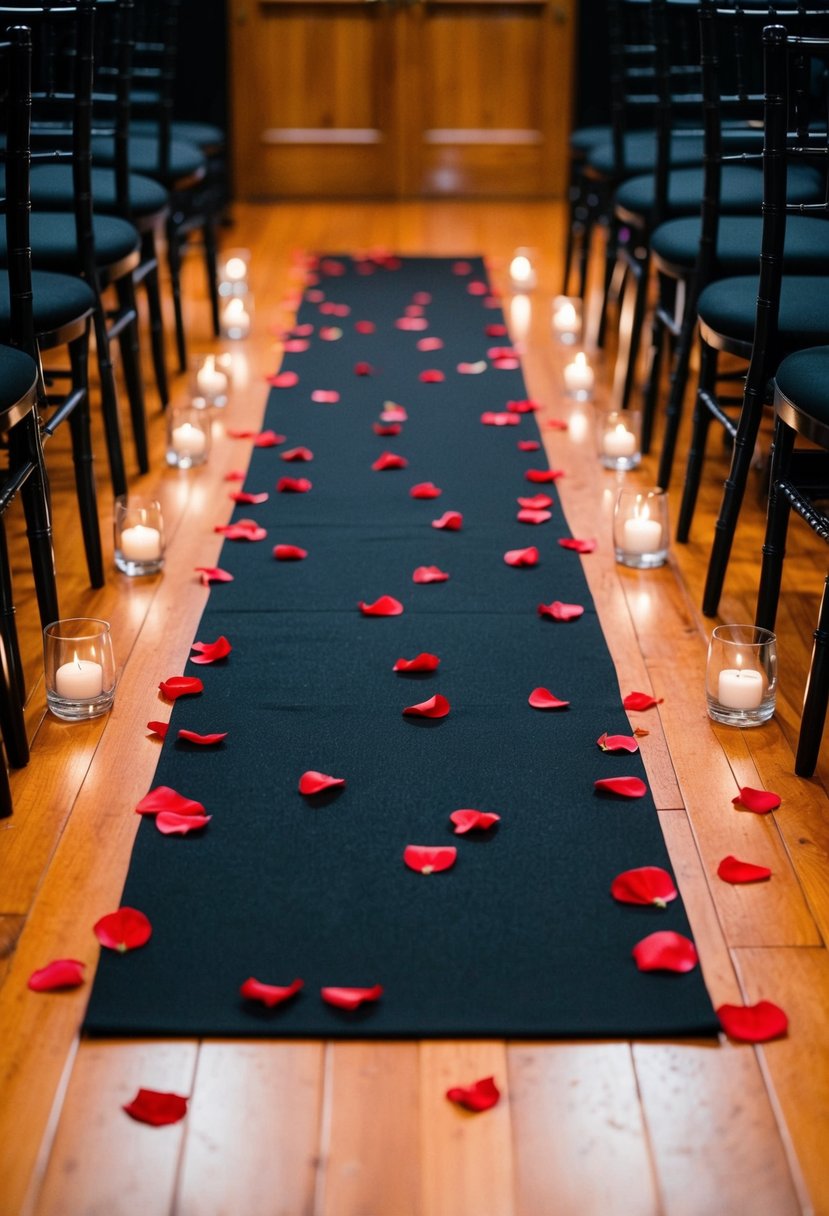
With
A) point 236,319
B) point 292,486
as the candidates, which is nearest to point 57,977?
point 292,486

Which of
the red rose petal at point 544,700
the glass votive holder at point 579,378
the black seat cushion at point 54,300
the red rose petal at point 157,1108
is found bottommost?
the red rose petal at point 157,1108

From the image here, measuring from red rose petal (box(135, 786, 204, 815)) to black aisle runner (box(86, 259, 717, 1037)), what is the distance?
16mm

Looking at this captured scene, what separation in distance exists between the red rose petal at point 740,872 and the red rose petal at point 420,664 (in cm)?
61

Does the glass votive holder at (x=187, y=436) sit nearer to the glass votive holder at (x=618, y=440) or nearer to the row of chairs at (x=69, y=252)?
the row of chairs at (x=69, y=252)

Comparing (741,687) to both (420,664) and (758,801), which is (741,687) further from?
(420,664)

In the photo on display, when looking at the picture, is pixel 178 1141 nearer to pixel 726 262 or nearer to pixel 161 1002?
pixel 161 1002

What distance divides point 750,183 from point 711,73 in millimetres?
805

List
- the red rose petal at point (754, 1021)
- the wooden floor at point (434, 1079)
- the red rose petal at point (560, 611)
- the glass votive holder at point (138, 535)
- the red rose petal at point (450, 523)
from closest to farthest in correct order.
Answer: the wooden floor at point (434, 1079)
the red rose petal at point (754, 1021)
the red rose petal at point (560, 611)
the glass votive holder at point (138, 535)
the red rose petal at point (450, 523)

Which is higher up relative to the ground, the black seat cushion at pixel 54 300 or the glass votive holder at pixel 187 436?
the black seat cushion at pixel 54 300

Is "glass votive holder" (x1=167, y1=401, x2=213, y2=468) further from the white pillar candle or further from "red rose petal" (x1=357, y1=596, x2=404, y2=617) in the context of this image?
the white pillar candle

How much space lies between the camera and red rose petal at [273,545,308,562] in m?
2.51

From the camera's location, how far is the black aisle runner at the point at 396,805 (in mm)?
1427

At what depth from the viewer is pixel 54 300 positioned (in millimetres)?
2189

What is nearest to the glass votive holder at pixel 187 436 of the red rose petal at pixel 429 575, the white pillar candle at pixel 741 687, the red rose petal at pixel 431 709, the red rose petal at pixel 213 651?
the red rose petal at pixel 429 575
